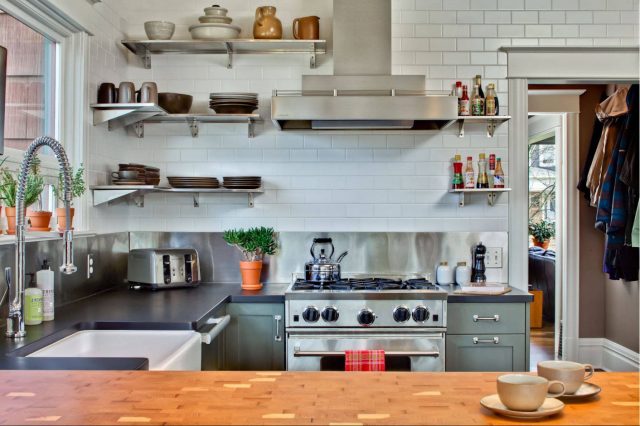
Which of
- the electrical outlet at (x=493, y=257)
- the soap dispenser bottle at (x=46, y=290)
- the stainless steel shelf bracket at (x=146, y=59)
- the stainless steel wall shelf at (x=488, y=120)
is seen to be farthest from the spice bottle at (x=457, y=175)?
the soap dispenser bottle at (x=46, y=290)

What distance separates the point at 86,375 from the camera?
1649 mm

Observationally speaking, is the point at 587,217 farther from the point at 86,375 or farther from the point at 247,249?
the point at 86,375

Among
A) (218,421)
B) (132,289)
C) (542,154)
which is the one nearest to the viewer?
(218,421)

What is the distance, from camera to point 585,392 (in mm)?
1451

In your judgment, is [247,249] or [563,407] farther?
[247,249]

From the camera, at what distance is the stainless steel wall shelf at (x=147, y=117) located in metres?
3.81

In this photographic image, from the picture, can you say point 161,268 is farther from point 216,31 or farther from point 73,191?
point 216,31

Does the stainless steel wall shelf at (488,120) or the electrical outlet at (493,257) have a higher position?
the stainless steel wall shelf at (488,120)

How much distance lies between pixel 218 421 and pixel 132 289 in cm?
280

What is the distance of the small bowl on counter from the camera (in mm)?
4098

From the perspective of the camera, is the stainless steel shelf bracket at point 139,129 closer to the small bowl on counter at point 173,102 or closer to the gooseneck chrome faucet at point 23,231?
the small bowl on counter at point 173,102

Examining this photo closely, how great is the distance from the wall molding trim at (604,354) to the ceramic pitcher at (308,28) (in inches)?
139

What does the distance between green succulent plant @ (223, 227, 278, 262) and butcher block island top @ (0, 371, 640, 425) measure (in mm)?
2304

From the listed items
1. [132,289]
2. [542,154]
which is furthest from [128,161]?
[542,154]
